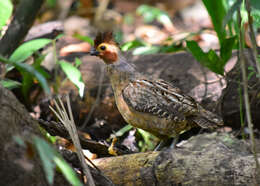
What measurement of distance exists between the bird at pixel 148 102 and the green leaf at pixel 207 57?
1.94ft

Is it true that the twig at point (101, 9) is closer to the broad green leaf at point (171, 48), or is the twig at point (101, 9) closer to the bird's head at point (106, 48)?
the broad green leaf at point (171, 48)

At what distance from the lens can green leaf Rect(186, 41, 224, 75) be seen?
471cm

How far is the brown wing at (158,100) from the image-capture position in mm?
4113

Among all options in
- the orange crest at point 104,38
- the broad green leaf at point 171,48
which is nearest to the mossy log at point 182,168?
the orange crest at point 104,38

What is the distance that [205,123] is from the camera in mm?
4336

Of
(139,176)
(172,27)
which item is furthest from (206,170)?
(172,27)

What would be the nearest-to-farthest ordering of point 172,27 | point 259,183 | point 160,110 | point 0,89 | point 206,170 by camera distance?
point 0,89, point 259,183, point 206,170, point 160,110, point 172,27

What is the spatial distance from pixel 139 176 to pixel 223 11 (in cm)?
301

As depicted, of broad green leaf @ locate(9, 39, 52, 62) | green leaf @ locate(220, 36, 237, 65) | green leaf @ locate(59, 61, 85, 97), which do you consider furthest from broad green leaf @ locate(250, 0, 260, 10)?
broad green leaf @ locate(9, 39, 52, 62)

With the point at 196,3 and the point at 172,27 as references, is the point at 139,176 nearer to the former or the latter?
the point at 172,27

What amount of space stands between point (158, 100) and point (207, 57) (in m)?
1.01

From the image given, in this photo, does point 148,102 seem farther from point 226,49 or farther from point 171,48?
point 171,48

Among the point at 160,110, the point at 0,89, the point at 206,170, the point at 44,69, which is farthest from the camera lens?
the point at 44,69

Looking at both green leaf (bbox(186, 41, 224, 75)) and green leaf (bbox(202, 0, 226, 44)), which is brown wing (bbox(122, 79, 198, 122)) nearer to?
green leaf (bbox(186, 41, 224, 75))
